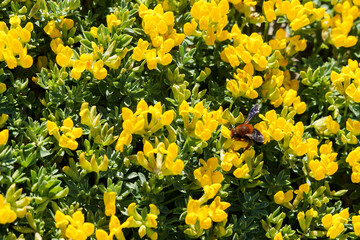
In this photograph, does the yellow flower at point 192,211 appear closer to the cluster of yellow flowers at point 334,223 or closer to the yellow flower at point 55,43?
the cluster of yellow flowers at point 334,223

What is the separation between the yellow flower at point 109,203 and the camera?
2.39 metres

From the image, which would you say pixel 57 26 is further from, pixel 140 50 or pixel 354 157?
pixel 354 157

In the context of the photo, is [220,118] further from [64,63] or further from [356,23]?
[356,23]

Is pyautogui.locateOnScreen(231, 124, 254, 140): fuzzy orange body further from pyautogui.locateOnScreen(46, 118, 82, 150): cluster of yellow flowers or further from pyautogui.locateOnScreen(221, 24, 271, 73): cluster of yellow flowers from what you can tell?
pyautogui.locateOnScreen(46, 118, 82, 150): cluster of yellow flowers

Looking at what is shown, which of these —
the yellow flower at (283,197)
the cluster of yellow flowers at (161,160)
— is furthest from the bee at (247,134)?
the cluster of yellow flowers at (161,160)

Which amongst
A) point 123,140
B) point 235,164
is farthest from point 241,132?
point 123,140

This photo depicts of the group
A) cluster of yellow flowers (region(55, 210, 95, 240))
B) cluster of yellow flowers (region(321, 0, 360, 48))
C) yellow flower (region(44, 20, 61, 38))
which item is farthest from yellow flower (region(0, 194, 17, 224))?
cluster of yellow flowers (region(321, 0, 360, 48))

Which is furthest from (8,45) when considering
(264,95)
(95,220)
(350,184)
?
(350,184)

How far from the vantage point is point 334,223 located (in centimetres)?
267

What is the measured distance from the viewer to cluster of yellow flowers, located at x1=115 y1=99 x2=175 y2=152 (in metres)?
2.48

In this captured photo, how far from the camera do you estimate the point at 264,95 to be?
10.3 feet

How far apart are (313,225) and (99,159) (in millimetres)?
1230

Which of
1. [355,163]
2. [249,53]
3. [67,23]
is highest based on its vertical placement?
[67,23]

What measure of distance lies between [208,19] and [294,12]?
2.09 ft
